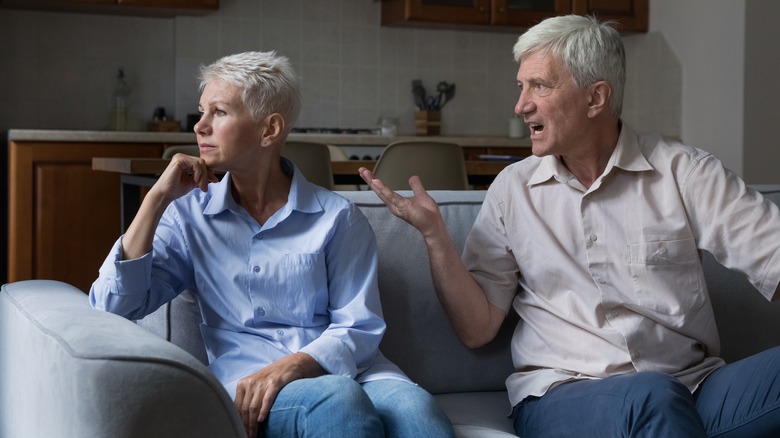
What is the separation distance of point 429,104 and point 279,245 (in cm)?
403

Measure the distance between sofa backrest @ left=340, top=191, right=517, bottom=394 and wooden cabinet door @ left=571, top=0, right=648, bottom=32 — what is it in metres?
4.02

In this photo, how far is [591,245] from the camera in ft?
5.81

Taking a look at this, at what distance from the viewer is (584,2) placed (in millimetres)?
5609

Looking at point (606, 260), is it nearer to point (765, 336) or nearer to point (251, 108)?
point (765, 336)

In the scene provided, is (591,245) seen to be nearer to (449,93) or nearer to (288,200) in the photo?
(288,200)

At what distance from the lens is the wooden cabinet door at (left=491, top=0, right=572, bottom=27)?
543cm

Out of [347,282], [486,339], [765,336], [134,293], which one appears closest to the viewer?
[134,293]

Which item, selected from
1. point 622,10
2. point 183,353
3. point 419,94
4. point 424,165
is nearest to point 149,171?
point 424,165

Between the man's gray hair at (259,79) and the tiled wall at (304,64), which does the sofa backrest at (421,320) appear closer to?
the man's gray hair at (259,79)

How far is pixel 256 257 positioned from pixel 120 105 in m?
3.59

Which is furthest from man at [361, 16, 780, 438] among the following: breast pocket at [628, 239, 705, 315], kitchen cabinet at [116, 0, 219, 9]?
kitchen cabinet at [116, 0, 219, 9]

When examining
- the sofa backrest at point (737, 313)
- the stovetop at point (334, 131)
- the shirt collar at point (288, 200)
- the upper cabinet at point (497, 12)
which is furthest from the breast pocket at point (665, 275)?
the upper cabinet at point (497, 12)

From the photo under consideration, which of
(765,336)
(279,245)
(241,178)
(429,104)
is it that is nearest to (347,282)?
(279,245)

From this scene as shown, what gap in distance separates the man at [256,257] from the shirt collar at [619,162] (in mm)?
351
